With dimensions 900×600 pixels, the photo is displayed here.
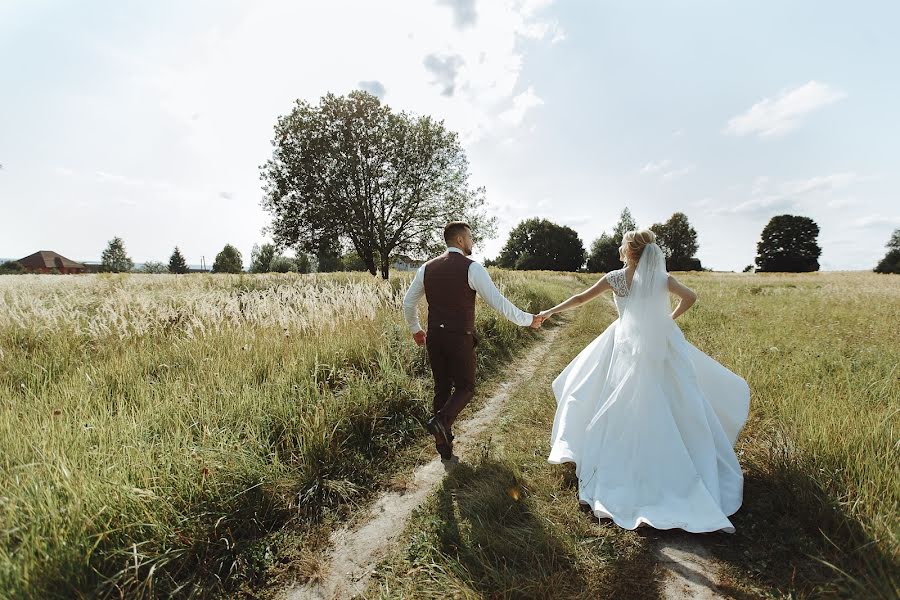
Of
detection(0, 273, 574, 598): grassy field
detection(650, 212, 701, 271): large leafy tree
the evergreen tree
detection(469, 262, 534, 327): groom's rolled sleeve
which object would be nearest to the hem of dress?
detection(469, 262, 534, 327): groom's rolled sleeve

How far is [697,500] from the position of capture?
2924 millimetres

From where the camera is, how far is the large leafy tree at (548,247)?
61594 millimetres

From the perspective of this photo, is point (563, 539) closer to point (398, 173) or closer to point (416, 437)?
point (416, 437)

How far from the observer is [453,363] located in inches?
160

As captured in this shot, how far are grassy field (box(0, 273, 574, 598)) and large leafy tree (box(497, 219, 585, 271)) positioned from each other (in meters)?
58.1

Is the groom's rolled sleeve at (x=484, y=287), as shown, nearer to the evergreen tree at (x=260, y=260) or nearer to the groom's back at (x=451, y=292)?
the groom's back at (x=451, y=292)

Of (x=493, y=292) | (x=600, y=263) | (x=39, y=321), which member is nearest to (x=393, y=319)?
(x=493, y=292)

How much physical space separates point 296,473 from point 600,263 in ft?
205

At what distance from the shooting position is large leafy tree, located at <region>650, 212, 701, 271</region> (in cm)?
6149

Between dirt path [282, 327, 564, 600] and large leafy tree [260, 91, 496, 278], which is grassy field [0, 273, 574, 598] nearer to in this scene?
dirt path [282, 327, 564, 600]

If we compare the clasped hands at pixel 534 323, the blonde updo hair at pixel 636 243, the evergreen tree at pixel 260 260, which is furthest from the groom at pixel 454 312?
the evergreen tree at pixel 260 260

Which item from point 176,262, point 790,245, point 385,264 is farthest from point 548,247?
point 176,262

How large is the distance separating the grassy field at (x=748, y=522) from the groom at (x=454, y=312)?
643 millimetres

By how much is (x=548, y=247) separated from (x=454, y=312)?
61230mm
